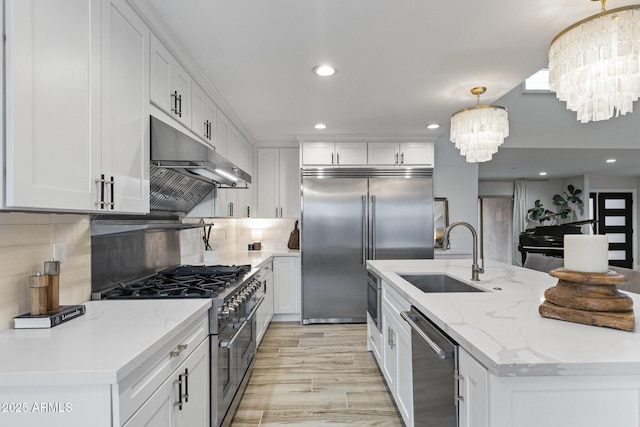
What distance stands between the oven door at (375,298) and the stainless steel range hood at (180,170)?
4.46 ft

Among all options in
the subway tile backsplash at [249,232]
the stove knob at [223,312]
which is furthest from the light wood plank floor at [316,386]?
the subway tile backsplash at [249,232]

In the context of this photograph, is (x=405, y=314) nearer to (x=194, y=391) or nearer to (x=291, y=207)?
(x=194, y=391)

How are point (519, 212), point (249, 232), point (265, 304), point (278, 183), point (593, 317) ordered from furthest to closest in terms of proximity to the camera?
point (519, 212) → point (249, 232) → point (278, 183) → point (265, 304) → point (593, 317)

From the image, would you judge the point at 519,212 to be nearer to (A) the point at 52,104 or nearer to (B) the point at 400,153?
(B) the point at 400,153

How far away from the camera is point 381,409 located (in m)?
2.48

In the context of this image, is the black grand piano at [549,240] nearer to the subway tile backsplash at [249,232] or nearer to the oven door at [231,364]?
the subway tile backsplash at [249,232]

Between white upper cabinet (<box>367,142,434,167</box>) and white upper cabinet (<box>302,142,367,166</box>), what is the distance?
0.12 m

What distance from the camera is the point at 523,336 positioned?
1.22 m

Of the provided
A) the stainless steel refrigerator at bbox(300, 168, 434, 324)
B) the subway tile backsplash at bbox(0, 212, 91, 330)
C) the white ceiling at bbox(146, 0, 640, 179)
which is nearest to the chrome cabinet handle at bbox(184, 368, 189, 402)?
the subway tile backsplash at bbox(0, 212, 91, 330)

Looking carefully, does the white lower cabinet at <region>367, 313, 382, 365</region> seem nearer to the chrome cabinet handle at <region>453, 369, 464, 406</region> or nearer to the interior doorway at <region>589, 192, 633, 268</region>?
the chrome cabinet handle at <region>453, 369, 464, 406</region>

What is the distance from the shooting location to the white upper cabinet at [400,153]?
452 cm

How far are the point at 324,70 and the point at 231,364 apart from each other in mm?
2075

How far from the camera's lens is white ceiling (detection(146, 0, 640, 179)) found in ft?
5.99

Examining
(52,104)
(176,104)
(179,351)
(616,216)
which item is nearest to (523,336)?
(179,351)
